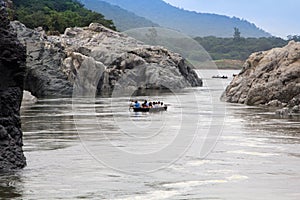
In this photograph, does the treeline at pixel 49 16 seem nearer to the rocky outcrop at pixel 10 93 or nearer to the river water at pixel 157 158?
the river water at pixel 157 158

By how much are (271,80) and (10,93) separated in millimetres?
37977

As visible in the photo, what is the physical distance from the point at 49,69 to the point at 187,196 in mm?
58948

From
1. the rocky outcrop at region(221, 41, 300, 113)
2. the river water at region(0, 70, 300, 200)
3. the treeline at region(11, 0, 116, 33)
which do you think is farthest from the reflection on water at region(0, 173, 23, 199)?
the treeline at region(11, 0, 116, 33)

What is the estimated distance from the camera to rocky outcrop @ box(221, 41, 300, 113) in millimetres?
55294

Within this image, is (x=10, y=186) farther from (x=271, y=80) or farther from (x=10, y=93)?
(x=271, y=80)

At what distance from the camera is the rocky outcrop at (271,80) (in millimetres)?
55294

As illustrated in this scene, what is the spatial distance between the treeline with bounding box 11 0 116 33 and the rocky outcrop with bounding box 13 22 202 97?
28.0 feet

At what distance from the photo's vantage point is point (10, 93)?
2214 centimetres

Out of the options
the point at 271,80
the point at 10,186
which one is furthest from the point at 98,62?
the point at 10,186

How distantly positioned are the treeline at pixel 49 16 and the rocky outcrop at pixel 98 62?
8535mm

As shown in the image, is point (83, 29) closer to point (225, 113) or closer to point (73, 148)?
point (225, 113)

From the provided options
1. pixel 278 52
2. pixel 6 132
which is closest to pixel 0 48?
pixel 6 132

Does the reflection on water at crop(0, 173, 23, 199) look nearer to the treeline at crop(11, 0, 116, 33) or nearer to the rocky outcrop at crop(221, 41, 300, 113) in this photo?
the rocky outcrop at crop(221, 41, 300, 113)

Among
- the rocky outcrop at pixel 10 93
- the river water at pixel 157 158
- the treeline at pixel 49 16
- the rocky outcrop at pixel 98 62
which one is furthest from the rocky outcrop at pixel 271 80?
the treeline at pixel 49 16
